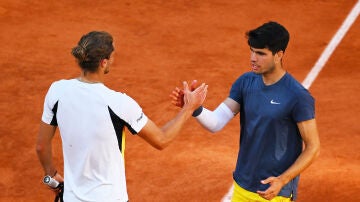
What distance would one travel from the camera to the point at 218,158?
983 centimetres

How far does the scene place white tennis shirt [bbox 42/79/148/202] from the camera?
541cm

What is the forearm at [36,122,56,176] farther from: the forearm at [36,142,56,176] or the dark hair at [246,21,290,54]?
the dark hair at [246,21,290,54]

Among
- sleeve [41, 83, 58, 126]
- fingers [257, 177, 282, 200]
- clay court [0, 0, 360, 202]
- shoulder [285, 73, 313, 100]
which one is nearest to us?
sleeve [41, 83, 58, 126]

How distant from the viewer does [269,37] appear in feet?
19.7

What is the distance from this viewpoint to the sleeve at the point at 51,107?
5.56 m

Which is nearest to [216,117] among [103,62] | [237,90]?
[237,90]

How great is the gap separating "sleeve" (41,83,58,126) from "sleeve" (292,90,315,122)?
Result: 6.16 ft

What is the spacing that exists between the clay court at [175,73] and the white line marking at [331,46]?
9 centimetres

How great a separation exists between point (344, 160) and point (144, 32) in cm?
570

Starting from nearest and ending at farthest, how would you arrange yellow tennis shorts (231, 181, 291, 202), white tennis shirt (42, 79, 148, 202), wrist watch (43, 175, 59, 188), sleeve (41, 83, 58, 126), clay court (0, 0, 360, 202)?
white tennis shirt (42, 79, 148, 202)
sleeve (41, 83, 58, 126)
wrist watch (43, 175, 59, 188)
yellow tennis shorts (231, 181, 291, 202)
clay court (0, 0, 360, 202)

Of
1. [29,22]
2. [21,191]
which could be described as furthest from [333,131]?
[29,22]

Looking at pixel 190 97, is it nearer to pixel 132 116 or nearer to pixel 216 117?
pixel 216 117

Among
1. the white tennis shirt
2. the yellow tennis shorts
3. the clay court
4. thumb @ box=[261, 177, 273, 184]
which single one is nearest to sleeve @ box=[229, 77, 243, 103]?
the yellow tennis shorts

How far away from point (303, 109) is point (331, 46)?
8214mm
